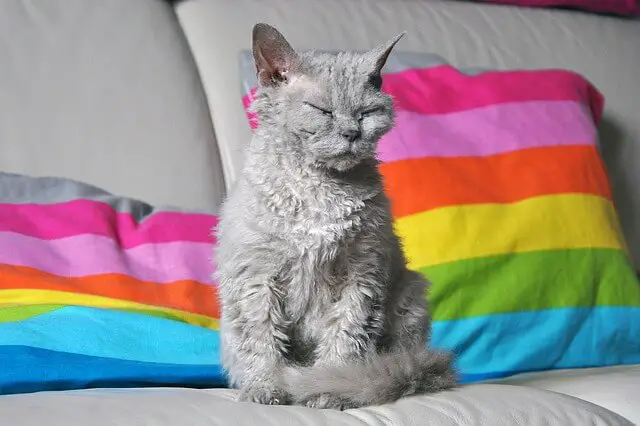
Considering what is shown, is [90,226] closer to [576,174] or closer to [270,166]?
[270,166]

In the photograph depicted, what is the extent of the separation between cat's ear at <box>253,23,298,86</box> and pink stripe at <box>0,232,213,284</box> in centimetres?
48

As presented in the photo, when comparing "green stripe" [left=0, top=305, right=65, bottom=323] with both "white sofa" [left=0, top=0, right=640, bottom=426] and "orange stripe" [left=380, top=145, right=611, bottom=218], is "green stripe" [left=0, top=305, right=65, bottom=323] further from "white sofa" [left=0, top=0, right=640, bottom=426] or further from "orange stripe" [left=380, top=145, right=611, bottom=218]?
"orange stripe" [left=380, top=145, right=611, bottom=218]

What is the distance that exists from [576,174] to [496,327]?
0.38 m

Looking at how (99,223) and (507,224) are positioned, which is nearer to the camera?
(99,223)

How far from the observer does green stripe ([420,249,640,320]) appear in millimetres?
1598

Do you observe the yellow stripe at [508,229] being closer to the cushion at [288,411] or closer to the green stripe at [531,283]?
the green stripe at [531,283]

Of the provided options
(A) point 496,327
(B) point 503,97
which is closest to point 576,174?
(B) point 503,97

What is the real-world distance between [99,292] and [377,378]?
56cm

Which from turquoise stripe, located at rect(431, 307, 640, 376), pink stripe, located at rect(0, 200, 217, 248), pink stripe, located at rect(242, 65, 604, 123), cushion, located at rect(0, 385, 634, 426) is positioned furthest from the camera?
pink stripe, located at rect(242, 65, 604, 123)

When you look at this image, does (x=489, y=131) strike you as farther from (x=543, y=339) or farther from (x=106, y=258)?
(x=106, y=258)

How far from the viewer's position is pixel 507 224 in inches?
65.6

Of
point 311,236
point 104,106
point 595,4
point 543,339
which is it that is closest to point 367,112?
point 311,236

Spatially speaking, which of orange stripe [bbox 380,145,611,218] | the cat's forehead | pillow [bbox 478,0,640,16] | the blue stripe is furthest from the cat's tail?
pillow [bbox 478,0,640,16]

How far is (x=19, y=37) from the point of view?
1737 millimetres
